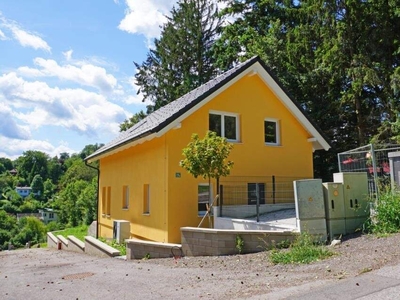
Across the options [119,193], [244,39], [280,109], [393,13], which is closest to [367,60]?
[393,13]

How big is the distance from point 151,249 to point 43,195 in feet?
454

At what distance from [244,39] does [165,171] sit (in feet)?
61.1

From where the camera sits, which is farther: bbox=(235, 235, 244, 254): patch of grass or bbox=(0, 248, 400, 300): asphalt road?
bbox=(235, 235, 244, 254): patch of grass

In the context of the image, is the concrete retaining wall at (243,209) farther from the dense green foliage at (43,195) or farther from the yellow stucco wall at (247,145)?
the dense green foliage at (43,195)

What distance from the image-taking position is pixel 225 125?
1534 cm

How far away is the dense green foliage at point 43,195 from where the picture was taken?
2438 inches

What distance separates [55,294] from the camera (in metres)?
7.04

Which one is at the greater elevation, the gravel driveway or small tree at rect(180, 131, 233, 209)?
small tree at rect(180, 131, 233, 209)

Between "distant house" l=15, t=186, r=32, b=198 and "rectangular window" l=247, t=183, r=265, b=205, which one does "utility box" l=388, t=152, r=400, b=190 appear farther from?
"distant house" l=15, t=186, r=32, b=198

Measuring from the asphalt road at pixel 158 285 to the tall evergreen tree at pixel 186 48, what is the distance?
25.6 metres

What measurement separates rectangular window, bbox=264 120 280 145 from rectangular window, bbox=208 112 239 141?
164 cm

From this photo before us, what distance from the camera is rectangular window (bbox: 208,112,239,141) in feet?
49.2

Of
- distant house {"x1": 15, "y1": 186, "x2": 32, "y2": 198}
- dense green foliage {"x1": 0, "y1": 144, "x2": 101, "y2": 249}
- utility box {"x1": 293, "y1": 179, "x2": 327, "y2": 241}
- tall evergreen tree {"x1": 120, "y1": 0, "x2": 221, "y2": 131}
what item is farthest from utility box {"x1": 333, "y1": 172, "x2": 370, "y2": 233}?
distant house {"x1": 15, "y1": 186, "x2": 32, "y2": 198}

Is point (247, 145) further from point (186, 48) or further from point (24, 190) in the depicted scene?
point (24, 190)
